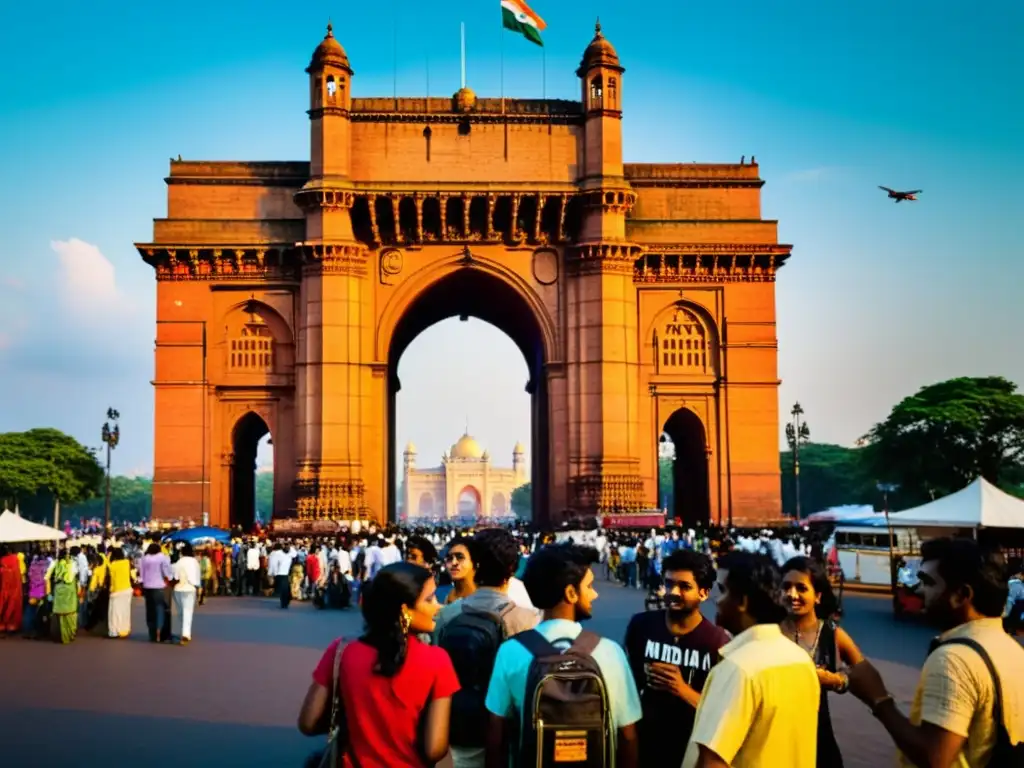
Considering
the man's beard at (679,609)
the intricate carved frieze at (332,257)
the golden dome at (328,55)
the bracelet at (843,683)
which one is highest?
the golden dome at (328,55)

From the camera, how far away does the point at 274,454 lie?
35.4 m

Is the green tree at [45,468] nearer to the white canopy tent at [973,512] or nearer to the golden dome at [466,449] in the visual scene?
the white canopy tent at [973,512]

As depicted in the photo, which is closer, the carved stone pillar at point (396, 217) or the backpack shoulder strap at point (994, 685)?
the backpack shoulder strap at point (994, 685)

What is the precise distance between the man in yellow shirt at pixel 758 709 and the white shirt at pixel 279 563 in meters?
19.7

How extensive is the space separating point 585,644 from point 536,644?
0.62ft

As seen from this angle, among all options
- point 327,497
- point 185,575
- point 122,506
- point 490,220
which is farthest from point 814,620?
point 122,506

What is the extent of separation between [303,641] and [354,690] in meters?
11.9

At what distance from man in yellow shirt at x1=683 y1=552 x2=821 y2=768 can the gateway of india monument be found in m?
30.3

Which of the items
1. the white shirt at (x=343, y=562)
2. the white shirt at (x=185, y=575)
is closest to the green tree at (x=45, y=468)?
the white shirt at (x=343, y=562)

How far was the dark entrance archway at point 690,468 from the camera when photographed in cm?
3697

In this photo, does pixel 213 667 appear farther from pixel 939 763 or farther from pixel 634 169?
pixel 634 169

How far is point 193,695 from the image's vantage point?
1098 cm

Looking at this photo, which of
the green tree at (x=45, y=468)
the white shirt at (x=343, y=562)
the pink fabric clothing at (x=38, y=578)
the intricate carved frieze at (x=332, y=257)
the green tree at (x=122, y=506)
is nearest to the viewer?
the pink fabric clothing at (x=38, y=578)

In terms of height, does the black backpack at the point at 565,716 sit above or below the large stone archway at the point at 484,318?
below
